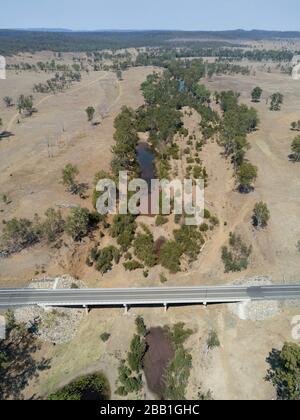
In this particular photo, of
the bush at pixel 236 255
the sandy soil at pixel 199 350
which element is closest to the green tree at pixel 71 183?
the bush at pixel 236 255

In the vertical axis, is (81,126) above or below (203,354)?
above

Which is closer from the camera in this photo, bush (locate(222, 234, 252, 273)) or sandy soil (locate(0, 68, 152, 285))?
bush (locate(222, 234, 252, 273))

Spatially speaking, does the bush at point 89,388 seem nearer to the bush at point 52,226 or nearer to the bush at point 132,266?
the bush at point 132,266

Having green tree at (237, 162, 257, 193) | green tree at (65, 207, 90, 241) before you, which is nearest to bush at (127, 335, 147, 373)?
green tree at (65, 207, 90, 241)

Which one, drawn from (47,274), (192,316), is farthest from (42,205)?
(192,316)

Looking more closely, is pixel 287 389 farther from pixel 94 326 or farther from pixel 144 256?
pixel 144 256

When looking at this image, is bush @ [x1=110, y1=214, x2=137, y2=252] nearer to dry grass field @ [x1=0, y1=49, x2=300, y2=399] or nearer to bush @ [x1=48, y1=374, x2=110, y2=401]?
dry grass field @ [x1=0, y1=49, x2=300, y2=399]

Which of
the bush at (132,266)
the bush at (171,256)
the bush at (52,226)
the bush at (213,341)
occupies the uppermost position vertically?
the bush at (52,226)
